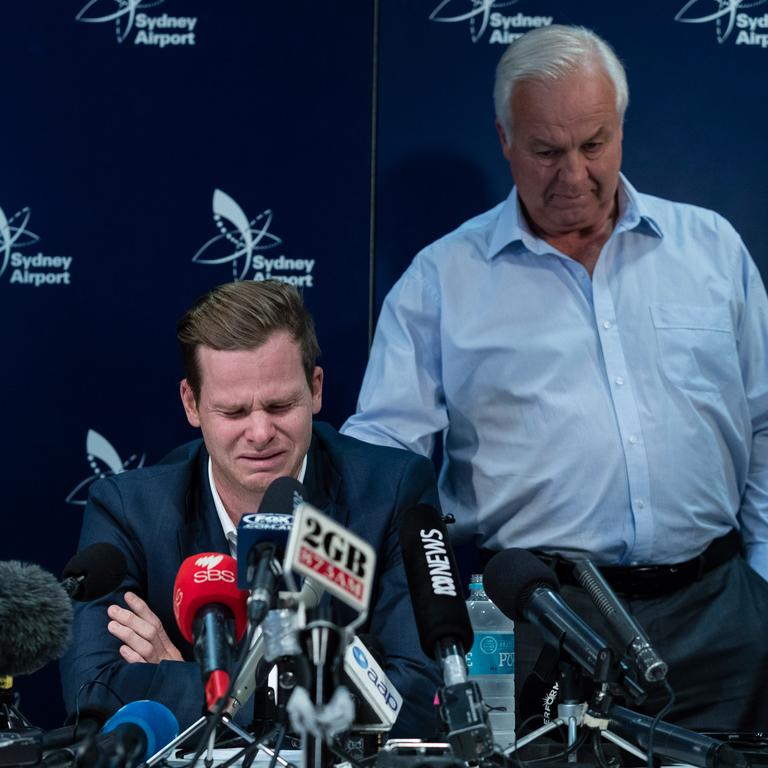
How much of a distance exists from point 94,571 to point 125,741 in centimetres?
31

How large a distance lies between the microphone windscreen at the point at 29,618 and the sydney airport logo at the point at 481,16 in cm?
258

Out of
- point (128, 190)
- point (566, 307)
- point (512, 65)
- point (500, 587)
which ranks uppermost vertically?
point (512, 65)

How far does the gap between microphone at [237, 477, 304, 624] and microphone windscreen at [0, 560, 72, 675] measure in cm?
32

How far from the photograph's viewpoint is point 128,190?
3.80 meters

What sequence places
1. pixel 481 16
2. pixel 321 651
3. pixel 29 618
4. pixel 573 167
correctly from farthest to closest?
pixel 481 16 → pixel 573 167 → pixel 29 618 → pixel 321 651

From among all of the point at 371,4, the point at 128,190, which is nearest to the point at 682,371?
the point at 371,4

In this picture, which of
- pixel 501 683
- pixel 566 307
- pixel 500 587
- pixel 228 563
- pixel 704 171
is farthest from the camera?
pixel 704 171

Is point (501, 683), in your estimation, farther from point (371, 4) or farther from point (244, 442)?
point (371, 4)

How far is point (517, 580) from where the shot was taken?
173 centimetres

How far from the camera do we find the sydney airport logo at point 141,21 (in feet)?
12.5

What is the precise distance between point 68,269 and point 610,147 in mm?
1642

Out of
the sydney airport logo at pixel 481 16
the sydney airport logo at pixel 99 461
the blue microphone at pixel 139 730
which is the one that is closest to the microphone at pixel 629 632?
the blue microphone at pixel 139 730

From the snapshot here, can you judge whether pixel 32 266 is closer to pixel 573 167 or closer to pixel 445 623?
pixel 573 167

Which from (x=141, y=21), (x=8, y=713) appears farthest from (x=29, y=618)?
(x=141, y=21)
